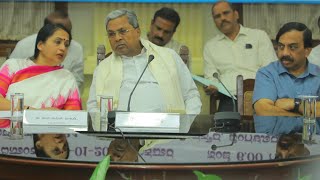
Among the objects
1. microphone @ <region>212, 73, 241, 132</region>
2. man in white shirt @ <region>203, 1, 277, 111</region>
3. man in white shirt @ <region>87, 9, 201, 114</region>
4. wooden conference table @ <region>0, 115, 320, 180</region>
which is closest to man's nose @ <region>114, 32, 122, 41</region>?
man in white shirt @ <region>87, 9, 201, 114</region>

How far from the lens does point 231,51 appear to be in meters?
3.99

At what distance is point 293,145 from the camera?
222cm

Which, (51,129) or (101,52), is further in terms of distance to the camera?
(101,52)

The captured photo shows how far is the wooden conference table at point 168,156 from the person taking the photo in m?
1.56

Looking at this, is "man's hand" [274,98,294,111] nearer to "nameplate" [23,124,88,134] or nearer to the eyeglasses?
the eyeglasses

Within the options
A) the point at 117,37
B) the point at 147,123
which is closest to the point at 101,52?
the point at 117,37

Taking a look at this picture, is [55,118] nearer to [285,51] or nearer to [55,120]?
[55,120]

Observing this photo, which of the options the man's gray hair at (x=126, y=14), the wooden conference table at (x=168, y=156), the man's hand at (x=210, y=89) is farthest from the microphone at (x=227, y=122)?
the man's gray hair at (x=126, y=14)

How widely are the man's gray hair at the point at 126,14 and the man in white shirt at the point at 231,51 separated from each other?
546 millimetres

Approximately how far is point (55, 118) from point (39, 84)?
969mm

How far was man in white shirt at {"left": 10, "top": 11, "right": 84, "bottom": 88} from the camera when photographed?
390cm

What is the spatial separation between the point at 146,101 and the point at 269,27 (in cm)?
104

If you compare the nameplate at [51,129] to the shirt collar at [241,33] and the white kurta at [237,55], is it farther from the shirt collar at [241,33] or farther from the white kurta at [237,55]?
the shirt collar at [241,33]

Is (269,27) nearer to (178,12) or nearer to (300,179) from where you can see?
(178,12)
